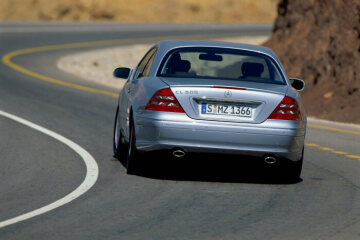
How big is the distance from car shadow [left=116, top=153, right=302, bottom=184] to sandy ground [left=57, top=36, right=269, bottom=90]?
11669mm

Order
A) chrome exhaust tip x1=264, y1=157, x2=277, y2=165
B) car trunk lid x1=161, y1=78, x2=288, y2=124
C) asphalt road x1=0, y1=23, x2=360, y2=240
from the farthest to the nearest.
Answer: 1. chrome exhaust tip x1=264, y1=157, x2=277, y2=165
2. car trunk lid x1=161, y1=78, x2=288, y2=124
3. asphalt road x1=0, y1=23, x2=360, y2=240

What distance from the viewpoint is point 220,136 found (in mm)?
10172

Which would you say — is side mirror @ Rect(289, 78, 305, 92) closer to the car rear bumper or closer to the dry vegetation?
the car rear bumper

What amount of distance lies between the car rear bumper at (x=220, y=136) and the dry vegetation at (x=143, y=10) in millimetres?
47707

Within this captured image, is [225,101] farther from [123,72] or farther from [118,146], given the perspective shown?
[123,72]

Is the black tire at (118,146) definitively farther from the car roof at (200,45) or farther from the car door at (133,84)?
the car roof at (200,45)

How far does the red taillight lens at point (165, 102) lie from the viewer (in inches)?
401

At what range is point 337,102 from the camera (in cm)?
2008

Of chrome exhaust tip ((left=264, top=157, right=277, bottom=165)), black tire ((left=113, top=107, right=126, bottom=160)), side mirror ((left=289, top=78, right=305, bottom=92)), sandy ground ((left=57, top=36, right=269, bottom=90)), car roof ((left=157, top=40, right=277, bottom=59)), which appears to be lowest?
sandy ground ((left=57, top=36, right=269, bottom=90))

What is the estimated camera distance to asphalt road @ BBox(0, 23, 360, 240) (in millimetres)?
7879

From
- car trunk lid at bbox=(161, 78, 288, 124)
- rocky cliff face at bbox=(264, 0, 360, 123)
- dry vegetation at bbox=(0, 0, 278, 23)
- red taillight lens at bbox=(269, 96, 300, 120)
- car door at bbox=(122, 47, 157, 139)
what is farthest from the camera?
dry vegetation at bbox=(0, 0, 278, 23)

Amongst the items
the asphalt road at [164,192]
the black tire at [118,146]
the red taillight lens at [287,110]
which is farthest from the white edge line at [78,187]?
the red taillight lens at [287,110]

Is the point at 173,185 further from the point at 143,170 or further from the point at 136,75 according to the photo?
the point at 136,75

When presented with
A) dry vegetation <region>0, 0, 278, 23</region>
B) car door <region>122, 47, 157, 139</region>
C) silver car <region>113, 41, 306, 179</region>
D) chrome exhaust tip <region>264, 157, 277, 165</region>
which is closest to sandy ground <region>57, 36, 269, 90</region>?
Answer: car door <region>122, 47, 157, 139</region>
